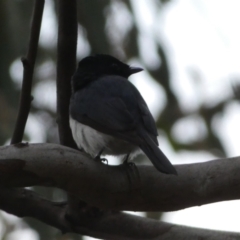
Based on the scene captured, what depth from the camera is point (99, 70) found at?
16.3ft

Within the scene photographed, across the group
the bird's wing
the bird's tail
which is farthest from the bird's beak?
the bird's tail

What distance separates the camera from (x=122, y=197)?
3.10m

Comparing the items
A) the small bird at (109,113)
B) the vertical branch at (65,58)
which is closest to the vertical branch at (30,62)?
the vertical branch at (65,58)

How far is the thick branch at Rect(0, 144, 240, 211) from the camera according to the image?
292 centimetres

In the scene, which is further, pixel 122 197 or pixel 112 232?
pixel 112 232

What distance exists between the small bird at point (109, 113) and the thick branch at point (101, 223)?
41 centimetres

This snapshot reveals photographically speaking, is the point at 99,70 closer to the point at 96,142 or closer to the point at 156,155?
the point at 96,142

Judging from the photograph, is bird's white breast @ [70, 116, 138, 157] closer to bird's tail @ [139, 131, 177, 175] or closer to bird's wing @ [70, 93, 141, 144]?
bird's wing @ [70, 93, 141, 144]

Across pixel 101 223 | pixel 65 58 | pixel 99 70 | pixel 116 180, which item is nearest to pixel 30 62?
pixel 65 58

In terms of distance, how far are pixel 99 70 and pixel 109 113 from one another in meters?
0.98

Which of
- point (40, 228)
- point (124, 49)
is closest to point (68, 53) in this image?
point (40, 228)

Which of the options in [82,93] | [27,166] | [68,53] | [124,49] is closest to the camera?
[27,166]

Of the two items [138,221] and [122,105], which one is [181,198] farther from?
[122,105]

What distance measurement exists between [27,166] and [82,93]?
179cm
